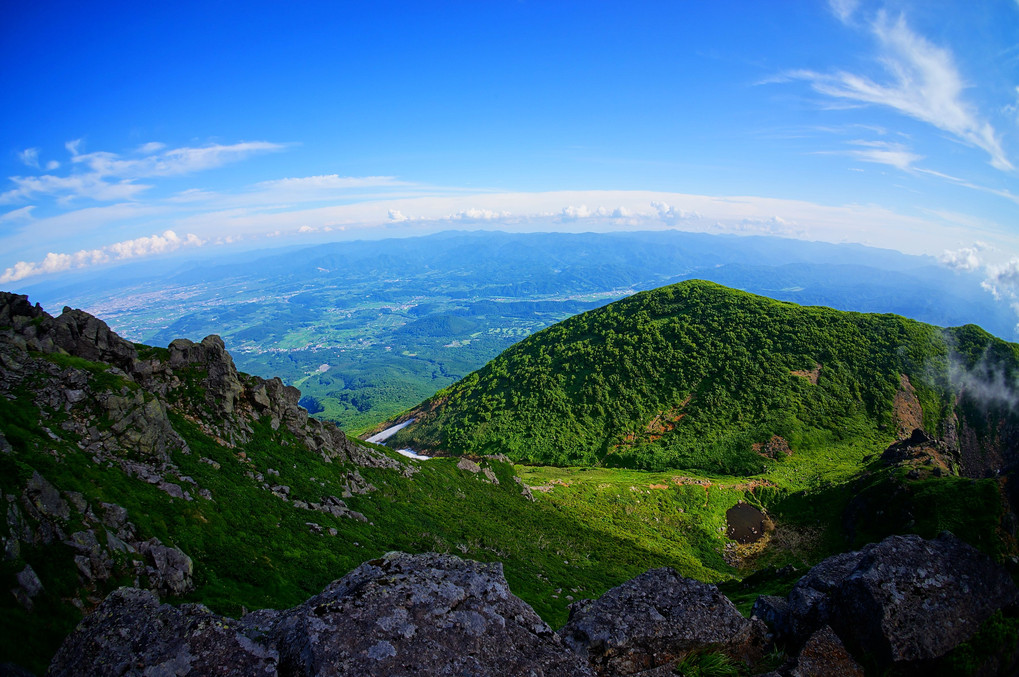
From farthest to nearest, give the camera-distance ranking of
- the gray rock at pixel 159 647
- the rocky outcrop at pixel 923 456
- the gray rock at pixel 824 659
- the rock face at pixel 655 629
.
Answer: the rocky outcrop at pixel 923 456 < the rock face at pixel 655 629 < the gray rock at pixel 824 659 < the gray rock at pixel 159 647

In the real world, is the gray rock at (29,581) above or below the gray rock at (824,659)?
above

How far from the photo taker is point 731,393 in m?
78.1

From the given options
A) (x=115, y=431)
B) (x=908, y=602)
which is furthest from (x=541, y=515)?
(x=908, y=602)

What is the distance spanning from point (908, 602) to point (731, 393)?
73.6 meters

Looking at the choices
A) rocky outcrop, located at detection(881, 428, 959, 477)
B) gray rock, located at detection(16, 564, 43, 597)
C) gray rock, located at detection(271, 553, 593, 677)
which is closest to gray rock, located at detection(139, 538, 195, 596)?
gray rock, located at detection(16, 564, 43, 597)

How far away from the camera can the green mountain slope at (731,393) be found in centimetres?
6962

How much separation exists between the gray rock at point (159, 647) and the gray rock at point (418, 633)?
0.60 metres

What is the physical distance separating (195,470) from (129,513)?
7419 millimetres

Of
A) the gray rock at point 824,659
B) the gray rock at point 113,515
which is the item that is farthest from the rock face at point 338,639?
the gray rock at point 113,515

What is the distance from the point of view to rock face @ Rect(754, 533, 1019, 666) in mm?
10047

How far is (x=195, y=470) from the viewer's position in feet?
83.5

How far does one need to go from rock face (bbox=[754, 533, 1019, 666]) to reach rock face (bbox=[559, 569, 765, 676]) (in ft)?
5.85

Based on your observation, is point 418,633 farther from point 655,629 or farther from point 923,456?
point 923,456

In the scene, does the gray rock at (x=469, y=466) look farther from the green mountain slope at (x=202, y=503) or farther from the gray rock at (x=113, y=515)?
the gray rock at (x=113, y=515)
